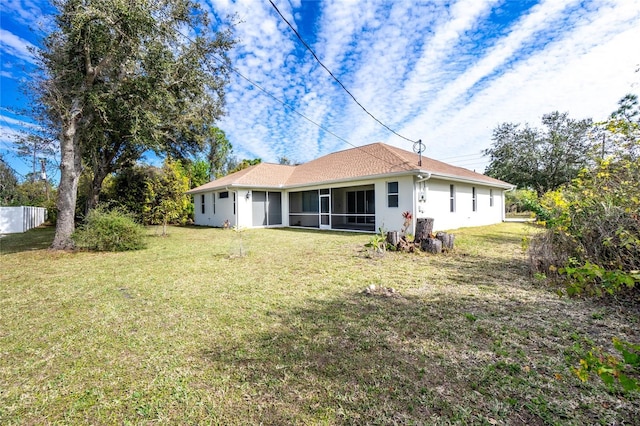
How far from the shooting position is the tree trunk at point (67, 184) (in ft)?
29.8

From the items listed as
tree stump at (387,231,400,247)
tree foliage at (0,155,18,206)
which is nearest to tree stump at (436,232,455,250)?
tree stump at (387,231,400,247)

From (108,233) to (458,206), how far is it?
48.7 ft

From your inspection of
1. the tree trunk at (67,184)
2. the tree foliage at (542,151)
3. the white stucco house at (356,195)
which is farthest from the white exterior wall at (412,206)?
the tree foliage at (542,151)

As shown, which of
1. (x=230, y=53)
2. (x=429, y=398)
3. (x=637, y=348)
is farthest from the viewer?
(x=230, y=53)

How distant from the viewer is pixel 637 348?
1271mm

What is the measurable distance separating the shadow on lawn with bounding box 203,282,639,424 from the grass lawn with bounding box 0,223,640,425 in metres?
0.01

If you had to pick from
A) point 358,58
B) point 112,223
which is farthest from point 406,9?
point 112,223

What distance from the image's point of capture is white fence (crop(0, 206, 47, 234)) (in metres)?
15.3

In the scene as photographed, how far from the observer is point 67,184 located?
30.5 feet

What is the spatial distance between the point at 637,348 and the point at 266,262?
654 cm

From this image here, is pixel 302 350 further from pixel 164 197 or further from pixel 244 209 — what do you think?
pixel 244 209

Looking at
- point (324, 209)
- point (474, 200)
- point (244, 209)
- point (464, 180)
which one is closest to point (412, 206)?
point (464, 180)

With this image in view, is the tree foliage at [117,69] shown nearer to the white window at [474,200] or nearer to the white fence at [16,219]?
the white fence at [16,219]

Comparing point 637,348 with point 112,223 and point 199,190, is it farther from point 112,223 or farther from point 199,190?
point 199,190
